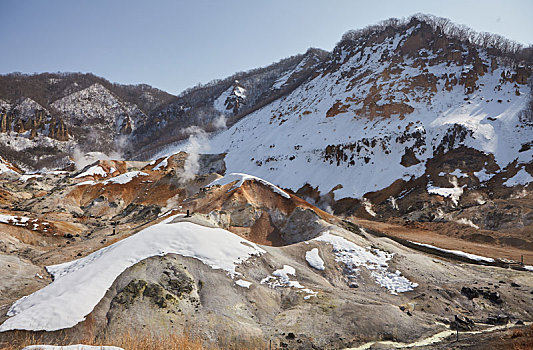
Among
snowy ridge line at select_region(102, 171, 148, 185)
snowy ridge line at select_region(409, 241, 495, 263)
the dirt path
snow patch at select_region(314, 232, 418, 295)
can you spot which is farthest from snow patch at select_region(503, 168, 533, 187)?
snowy ridge line at select_region(102, 171, 148, 185)

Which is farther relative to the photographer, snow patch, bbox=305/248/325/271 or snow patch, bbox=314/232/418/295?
snow patch, bbox=305/248/325/271

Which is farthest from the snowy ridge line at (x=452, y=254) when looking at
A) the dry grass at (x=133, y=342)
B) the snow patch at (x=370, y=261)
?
the dry grass at (x=133, y=342)

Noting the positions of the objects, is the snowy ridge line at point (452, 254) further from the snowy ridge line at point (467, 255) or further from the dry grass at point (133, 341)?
the dry grass at point (133, 341)

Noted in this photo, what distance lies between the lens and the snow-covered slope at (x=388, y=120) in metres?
57.1

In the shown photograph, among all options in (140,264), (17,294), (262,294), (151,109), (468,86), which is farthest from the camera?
(151,109)

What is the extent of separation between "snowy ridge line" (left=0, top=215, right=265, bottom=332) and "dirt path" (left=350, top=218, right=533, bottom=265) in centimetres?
2419

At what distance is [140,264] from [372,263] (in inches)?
689

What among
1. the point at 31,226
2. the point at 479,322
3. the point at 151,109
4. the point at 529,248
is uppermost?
the point at 151,109

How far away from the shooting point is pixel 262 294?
17.0m

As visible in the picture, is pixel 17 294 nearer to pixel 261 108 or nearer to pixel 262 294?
pixel 262 294

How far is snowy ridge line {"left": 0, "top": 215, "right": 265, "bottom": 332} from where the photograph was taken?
39.7 feet

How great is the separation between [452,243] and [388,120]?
1513 inches

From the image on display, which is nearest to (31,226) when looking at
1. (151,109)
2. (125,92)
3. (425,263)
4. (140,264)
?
(140,264)

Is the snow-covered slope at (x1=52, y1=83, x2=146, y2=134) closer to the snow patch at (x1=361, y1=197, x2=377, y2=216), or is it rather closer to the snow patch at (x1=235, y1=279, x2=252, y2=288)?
the snow patch at (x1=361, y1=197, x2=377, y2=216)
